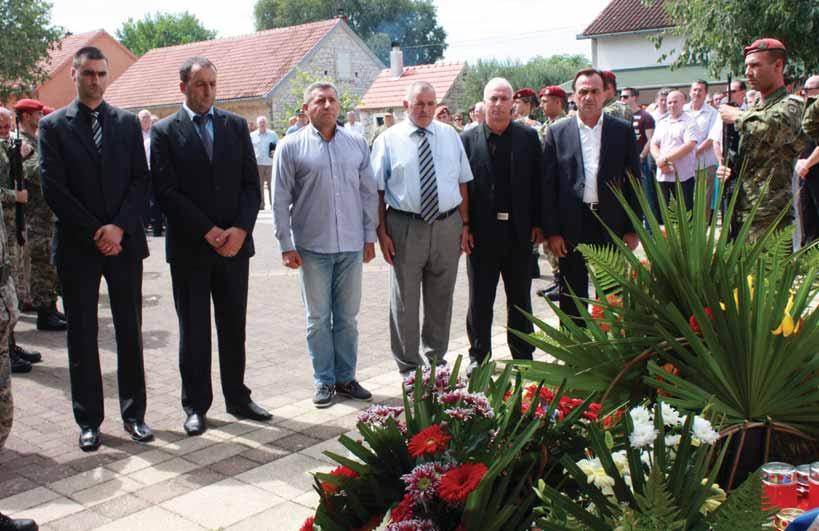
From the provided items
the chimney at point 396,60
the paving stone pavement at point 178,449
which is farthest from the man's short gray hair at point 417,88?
the chimney at point 396,60

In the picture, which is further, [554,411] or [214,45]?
[214,45]

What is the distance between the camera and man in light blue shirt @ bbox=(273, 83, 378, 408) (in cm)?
599

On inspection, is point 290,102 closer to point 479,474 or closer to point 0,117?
point 0,117

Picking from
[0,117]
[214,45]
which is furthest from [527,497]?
[214,45]

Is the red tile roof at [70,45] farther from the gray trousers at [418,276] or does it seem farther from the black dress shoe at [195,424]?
the black dress shoe at [195,424]

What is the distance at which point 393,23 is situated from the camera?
340 feet

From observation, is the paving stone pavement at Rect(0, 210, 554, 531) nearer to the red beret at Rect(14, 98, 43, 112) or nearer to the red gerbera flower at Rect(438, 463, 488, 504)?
the red gerbera flower at Rect(438, 463, 488, 504)

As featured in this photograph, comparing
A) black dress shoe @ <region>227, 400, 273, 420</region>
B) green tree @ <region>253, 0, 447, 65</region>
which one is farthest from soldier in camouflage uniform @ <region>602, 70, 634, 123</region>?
green tree @ <region>253, 0, 447, 65</region>

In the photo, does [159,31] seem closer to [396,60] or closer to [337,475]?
[396,60]

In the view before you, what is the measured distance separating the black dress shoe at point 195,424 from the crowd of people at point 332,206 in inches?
0.5

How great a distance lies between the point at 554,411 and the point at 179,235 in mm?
3644

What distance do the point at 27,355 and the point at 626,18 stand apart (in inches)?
1729

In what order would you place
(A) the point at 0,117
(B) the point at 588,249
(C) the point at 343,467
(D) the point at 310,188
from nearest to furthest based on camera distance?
(C) the point at 343,467 → (B) the point at 588,249 → (D) the point at 310,188 → (A) the point at 0,117

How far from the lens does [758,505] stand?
5.62 feet
